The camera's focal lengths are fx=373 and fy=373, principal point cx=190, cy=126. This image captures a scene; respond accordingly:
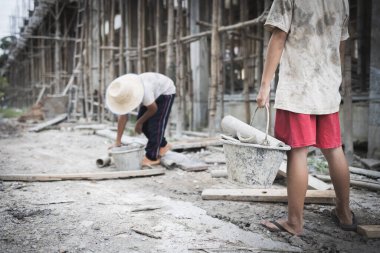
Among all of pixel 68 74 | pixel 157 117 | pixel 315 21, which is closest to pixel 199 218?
pixel 315 21

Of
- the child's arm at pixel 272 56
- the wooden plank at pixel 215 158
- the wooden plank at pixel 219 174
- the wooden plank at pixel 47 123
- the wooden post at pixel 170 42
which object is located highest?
the wooden post at pixel 170 42

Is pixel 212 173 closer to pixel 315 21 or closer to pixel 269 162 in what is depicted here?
pixel 269 162

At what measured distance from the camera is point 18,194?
3.71 meters

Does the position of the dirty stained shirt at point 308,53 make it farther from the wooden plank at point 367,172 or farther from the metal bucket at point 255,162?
the wooden plank at point 367,172

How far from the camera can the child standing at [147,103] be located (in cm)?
463

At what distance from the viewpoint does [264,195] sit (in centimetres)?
338

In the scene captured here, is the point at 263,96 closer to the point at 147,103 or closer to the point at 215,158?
the point at 147,103

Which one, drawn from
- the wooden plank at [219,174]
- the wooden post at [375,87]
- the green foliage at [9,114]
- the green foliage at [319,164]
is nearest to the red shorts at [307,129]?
the wooden plank at [219,174]

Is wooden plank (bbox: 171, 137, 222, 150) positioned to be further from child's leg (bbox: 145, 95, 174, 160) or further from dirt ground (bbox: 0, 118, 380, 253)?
dirt ground (bbox: 0, 118, 380, 253)

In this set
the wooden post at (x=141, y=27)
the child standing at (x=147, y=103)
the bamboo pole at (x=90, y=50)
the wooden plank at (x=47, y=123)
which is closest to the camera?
Result: the child standing at (x=147, y=103)

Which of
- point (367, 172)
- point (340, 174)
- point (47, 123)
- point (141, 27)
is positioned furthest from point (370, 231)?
point (47, 123)

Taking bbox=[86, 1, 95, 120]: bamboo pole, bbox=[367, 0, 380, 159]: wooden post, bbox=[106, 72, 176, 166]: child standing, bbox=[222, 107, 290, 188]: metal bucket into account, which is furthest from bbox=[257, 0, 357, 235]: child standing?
bbox=[86, 1, 95, 120]: bamboo pole

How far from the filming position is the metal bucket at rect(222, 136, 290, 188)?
2477 millimetres

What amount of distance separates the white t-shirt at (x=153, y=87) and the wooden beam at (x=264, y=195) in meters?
1.67
